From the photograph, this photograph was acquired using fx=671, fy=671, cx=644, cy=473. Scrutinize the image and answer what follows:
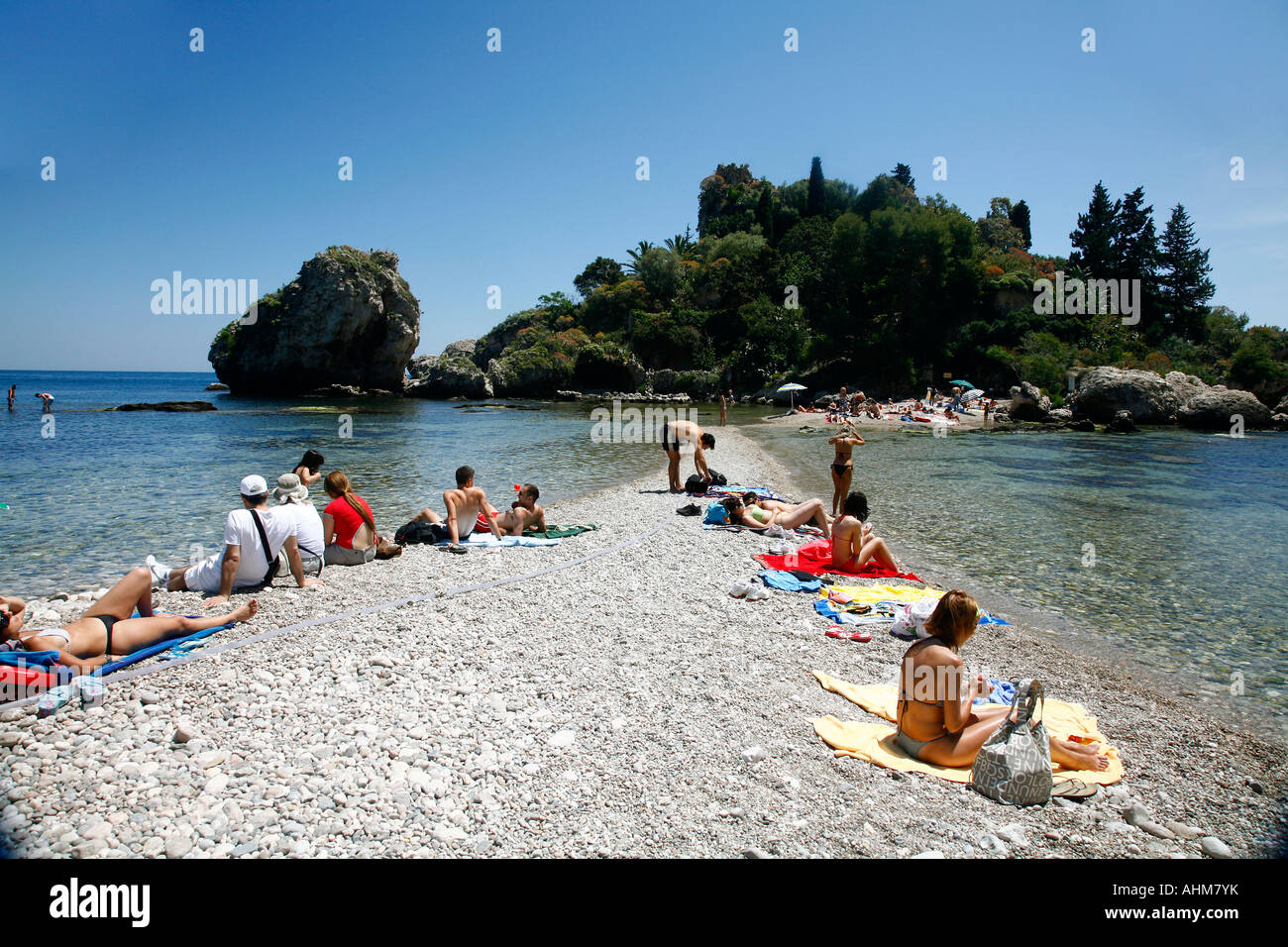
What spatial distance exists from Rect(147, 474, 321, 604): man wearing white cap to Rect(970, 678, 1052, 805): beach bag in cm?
733

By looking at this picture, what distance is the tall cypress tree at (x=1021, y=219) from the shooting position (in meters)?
86.8

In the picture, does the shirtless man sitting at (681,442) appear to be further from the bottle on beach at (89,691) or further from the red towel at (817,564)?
the bottle on beach at (89,691)

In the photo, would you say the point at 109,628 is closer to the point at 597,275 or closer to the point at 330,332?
the point at 330,332

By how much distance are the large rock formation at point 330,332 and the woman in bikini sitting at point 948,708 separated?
68060 millimetres

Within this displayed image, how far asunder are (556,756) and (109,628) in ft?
13.8

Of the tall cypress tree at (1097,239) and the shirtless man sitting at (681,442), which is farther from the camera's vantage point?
the tall cypress tree at (1097,239)

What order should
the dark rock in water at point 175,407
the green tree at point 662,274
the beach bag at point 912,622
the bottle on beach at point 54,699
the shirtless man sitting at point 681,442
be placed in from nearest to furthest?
1. the bottle on beach at point 54,699
2. the beach bag at point 912,622
3. the shirtless man sitting at point 681,442
4. the dark rock in water at point 175,407
5. the green tree at point 662,274

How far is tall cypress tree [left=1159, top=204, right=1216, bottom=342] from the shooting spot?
58234 millimetres

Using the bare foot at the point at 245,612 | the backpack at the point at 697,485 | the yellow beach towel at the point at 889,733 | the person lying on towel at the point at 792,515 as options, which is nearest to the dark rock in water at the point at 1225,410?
the backpack at the point at 697,485

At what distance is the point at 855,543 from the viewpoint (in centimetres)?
937

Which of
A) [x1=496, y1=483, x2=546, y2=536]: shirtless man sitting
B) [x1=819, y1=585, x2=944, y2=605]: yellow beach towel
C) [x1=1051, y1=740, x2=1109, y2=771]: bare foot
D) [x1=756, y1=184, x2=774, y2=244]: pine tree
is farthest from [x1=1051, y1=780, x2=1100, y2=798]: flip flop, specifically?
[x1=756, y1=184, x2=774, y2=244]: pine tree

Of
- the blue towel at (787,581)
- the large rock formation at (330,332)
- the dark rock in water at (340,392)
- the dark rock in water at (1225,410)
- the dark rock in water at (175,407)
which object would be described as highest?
the large rock formation at (330,332)
